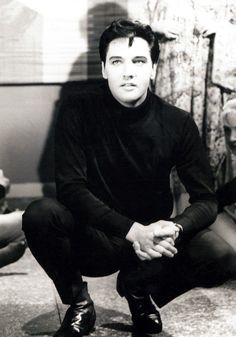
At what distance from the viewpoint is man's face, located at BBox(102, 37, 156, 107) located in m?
2.34

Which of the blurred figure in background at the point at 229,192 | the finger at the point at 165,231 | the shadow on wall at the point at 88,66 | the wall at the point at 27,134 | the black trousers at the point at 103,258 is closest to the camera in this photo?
the finger at the point at 165,231

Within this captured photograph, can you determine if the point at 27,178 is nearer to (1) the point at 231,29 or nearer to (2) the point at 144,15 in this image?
(2) the point at 144,15

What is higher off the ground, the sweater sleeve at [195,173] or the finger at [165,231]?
the sweater sleeve at [195,173]

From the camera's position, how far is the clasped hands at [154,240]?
215 centimetres

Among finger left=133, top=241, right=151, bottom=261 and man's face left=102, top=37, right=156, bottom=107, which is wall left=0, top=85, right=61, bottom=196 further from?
finger left=133, top=241, right=151, bottom=261

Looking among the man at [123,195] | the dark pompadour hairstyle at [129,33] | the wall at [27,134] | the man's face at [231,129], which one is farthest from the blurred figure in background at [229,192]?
the wall at [27,134]

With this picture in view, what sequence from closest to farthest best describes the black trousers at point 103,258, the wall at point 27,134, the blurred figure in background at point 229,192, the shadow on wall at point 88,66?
the black trousers at point 103,258 → the blurred figure in background at point 229,192 → the shadow on wall at point 88,66 → the wall at point 27,134

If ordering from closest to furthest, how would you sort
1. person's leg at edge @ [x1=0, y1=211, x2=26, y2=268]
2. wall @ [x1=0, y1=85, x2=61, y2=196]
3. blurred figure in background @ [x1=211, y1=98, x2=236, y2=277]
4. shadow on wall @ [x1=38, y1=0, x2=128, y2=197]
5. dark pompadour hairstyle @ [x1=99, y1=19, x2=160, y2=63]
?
dark pompadour hairstyle @ [x1=99, y1=19, x2=160, y2=63], blurred figure in background @ [x1=211, y1=98, x2=236, y2=277], person's leg at edge @ [x1=0, y1=211, x2=26, y2=268], shadow on wall @ [x1=38, y1=0, x2=128, y2=197], wall @ [x1=0, y1=85, x2=61, y2=196]

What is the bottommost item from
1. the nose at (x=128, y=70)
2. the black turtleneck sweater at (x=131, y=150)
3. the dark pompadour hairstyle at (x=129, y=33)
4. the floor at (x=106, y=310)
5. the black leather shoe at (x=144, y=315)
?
the floor at (x=106, y=310)

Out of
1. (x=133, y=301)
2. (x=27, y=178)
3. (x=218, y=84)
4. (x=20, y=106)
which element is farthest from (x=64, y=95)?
(x=133, y=301)

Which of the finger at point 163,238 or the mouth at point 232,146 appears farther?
the mouth at point 232,146

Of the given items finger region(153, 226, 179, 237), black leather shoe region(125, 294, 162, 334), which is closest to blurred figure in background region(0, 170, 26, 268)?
black leather shoe region(125, 294, 162, 334)

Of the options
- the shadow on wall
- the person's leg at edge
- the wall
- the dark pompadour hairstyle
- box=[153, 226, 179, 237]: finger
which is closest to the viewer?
box=[153, 226, 179, 237]: finger

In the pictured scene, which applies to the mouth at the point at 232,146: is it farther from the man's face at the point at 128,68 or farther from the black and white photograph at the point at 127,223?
the man's face at the point at 128,68
